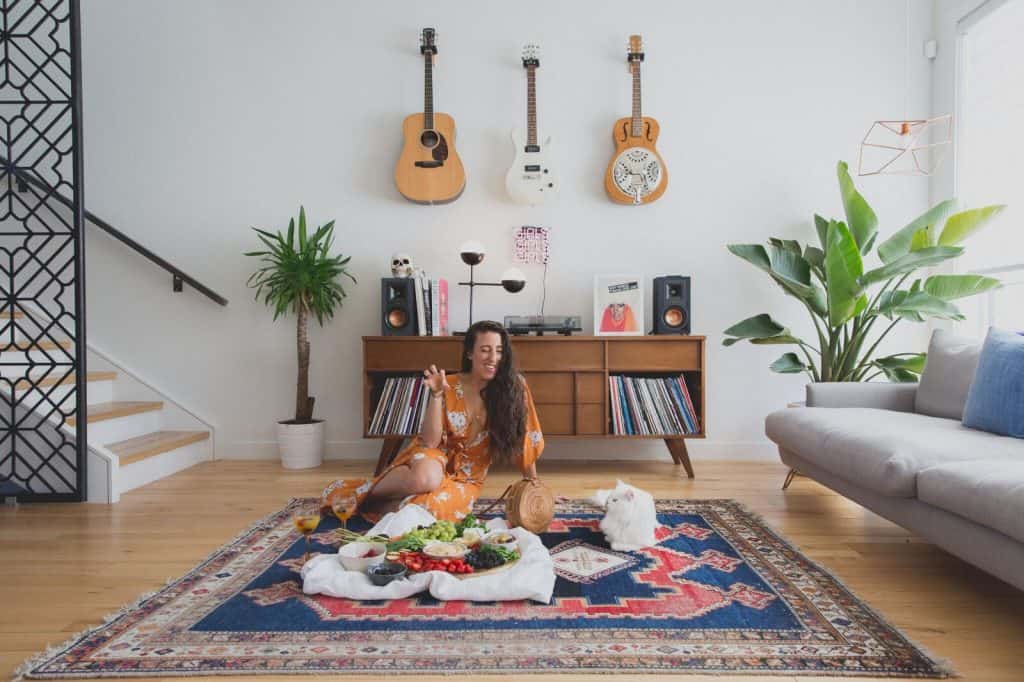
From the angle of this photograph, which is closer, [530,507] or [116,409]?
[530,507]

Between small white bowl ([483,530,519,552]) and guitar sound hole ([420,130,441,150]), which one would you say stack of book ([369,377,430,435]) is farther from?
small white bowl ([483,530,519,552])

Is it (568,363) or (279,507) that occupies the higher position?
(568,363)

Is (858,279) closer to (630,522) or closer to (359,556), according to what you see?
(630,522)

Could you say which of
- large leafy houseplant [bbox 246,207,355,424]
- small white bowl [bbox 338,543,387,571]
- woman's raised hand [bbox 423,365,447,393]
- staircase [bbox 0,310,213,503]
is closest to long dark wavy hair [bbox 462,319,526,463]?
woman's raised hand [bbox 423,365,447,393]

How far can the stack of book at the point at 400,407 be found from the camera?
3.44m

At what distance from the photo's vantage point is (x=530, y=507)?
2246 millimetres

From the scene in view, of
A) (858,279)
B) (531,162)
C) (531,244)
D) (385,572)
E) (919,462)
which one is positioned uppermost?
(531,162)

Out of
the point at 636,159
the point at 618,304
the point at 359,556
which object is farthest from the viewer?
the point at 636,159

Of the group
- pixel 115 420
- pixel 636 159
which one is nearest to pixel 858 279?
pixel 636 159

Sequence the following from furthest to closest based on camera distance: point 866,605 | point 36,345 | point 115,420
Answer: point 115,420 → point 36,345 → point 866,605

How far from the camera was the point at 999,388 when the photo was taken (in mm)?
2229

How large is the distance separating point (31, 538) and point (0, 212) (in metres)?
2.66

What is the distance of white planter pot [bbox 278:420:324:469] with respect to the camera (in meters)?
3.61

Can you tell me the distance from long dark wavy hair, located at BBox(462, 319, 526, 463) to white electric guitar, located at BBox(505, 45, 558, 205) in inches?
58.1
